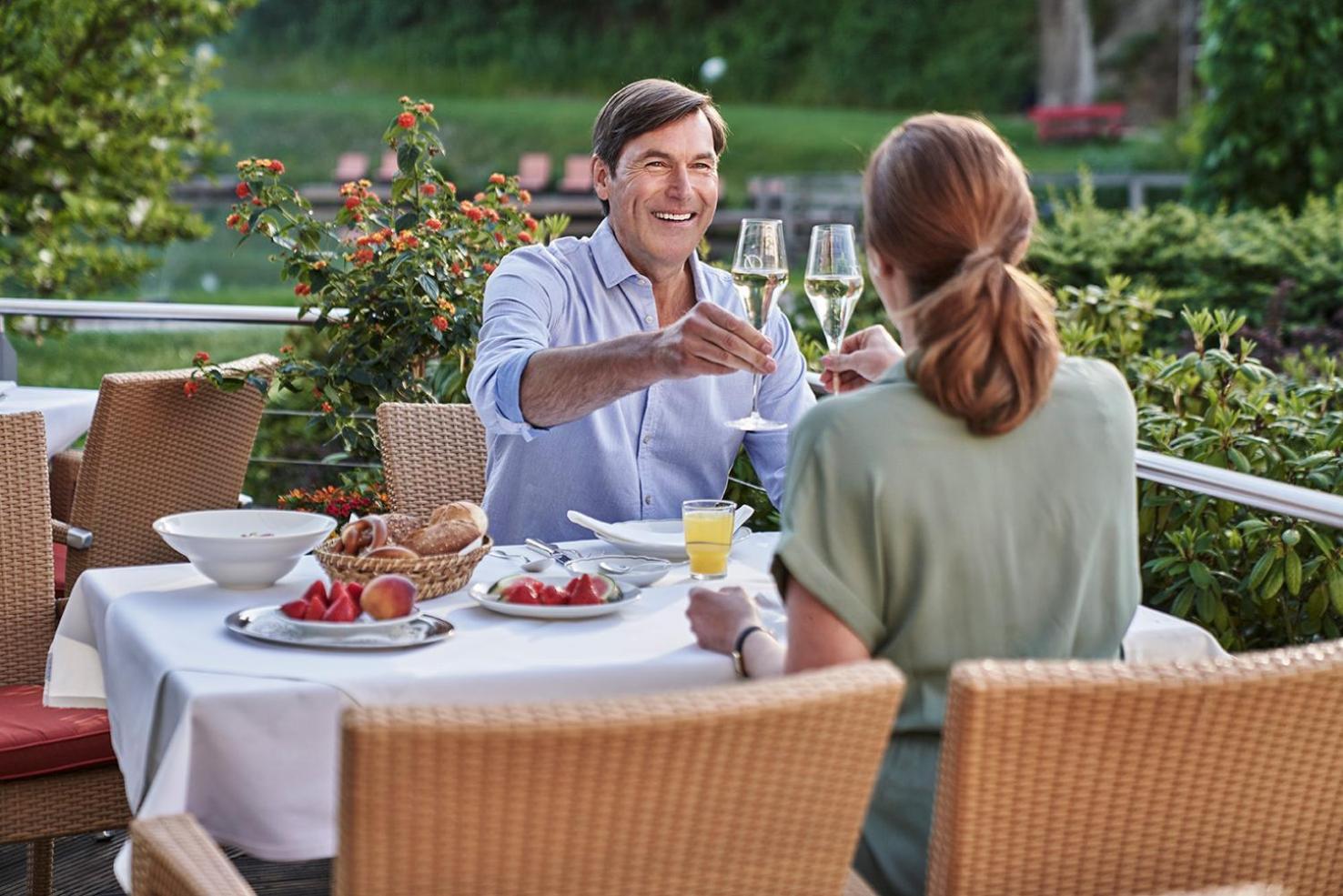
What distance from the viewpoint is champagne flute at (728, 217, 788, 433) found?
7.12 ft

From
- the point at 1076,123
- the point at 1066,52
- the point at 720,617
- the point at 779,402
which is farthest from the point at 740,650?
the point at 1066,52

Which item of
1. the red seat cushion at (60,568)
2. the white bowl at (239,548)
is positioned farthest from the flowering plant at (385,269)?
the white bowl at (239,548)

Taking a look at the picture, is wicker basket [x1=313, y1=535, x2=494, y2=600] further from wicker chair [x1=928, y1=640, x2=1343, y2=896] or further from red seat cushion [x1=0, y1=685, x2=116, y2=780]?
wicker chair [x1=928, y1=640, x2=1343, y2=896]

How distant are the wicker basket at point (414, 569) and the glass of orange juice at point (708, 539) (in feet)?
1.07

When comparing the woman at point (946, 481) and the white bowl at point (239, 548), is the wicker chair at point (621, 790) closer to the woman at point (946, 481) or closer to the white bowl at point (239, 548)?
the woman at point (946, 481)

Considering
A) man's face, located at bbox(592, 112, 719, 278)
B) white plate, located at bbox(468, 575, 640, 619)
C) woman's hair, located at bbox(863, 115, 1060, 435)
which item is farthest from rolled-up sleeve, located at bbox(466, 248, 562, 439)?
woman's hair, located at bbox(863, 115, 1060, 435)

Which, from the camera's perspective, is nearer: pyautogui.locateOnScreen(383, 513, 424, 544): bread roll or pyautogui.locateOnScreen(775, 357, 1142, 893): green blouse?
pyautogui.locateOnScreen(775, 357, 1142, 893): green blouse

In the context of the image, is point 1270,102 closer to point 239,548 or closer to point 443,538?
point 443,538

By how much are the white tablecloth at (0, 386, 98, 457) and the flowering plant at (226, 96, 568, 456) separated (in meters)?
0.51

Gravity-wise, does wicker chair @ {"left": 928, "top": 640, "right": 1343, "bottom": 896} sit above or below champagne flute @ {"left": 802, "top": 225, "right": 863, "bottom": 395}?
below

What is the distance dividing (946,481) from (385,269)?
103 inches

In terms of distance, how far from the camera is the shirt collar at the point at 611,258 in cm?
289

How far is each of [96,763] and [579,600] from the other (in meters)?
0.89

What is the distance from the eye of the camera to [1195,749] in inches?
54.9
